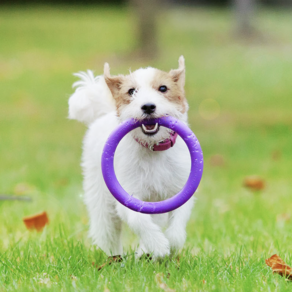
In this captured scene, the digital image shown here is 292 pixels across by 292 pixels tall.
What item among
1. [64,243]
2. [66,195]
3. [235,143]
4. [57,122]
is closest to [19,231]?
[64,243]

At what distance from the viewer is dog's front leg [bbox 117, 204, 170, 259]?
126 inches

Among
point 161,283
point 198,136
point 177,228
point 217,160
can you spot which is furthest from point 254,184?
point 161,283

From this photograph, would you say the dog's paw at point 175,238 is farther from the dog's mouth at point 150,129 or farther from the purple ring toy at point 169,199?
the dog's mouth at point 150,129

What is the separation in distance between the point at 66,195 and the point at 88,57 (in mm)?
11621

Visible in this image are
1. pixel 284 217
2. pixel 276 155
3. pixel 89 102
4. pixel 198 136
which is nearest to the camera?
pixel 89 102

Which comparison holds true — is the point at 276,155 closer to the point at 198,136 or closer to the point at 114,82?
the point at 198,136

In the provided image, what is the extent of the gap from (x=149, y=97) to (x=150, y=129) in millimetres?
207

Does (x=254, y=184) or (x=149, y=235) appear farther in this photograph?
(x=254, y=184)

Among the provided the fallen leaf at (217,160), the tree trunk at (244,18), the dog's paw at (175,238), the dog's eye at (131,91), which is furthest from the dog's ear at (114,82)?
the tree trunk at (244,18)

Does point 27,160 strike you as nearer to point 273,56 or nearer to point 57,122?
point 57,122

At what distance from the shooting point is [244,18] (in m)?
20.6

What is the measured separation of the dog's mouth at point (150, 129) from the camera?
10.4 ft

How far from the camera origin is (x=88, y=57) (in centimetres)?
1680

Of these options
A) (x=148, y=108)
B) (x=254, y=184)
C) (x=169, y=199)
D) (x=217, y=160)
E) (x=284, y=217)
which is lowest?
(x=217, y=160)
